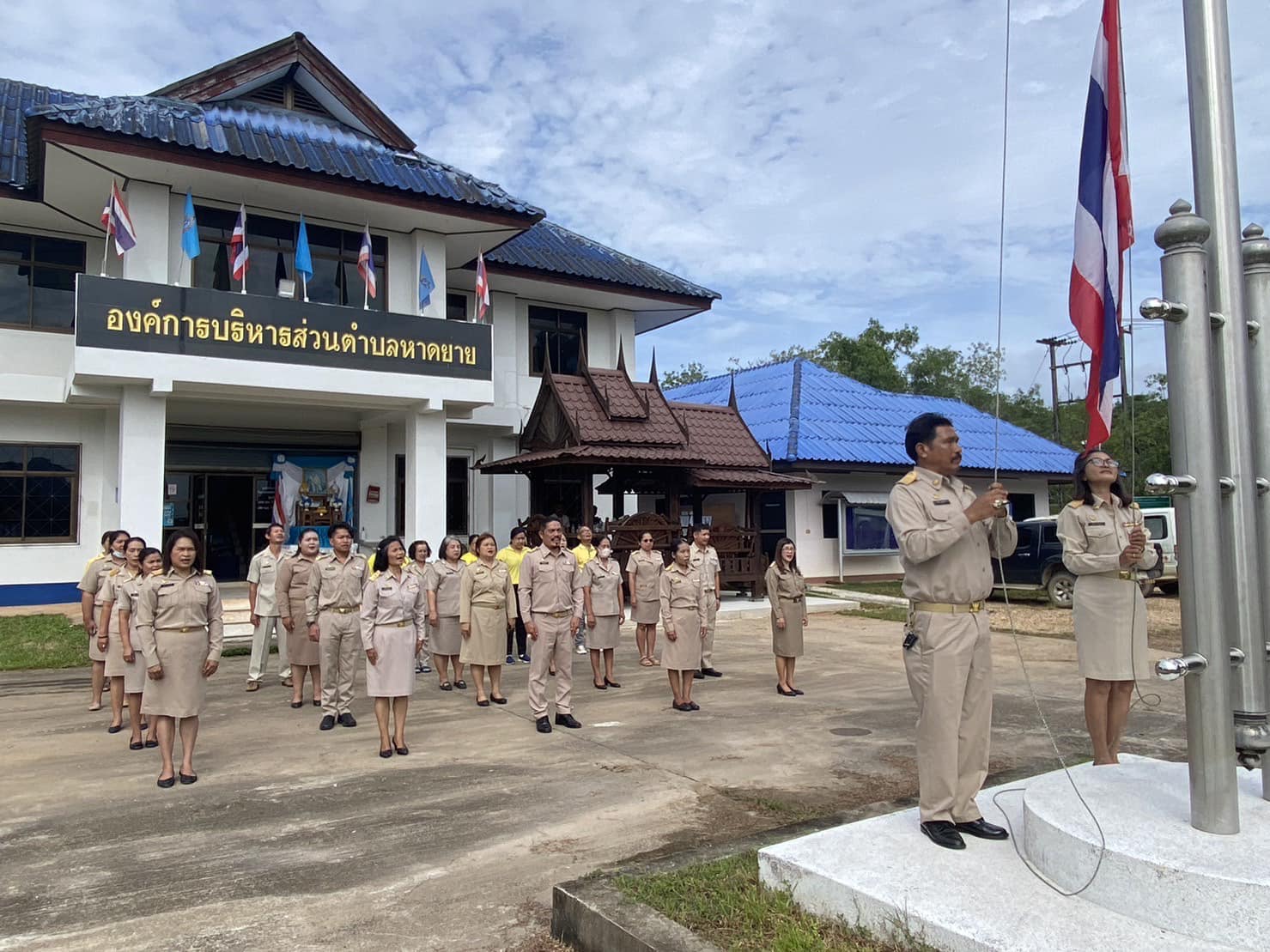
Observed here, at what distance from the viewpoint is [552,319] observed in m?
18.9

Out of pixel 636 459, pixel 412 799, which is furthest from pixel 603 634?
pixel 636 459

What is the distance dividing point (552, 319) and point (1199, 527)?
55.2 ft

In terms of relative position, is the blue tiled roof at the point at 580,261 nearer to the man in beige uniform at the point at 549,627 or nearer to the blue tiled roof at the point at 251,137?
the blue tiled roof at the point at 251,137

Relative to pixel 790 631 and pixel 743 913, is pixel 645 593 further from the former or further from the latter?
pixel 743 913

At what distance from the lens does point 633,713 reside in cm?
782

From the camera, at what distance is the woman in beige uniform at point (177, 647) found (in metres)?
5.61

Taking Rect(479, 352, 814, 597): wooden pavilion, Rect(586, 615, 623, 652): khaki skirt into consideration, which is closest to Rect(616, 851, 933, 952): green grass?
Rect(586, 615, 623, 652): khaki skirt

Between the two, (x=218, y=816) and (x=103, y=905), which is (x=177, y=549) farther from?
(x=103, y=905)

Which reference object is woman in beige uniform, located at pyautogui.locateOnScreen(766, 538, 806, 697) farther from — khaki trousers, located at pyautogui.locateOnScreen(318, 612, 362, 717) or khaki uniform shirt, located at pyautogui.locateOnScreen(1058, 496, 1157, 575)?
khaki trousers, located at pyautogui.locateOnScreen(318, 612, 362, 717)

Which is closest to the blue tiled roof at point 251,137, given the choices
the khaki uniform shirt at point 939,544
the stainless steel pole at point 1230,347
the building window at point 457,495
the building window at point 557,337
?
the building window at point 557,337

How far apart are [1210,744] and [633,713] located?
5508 millimetres

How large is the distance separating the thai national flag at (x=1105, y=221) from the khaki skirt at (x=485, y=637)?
5.90 meters

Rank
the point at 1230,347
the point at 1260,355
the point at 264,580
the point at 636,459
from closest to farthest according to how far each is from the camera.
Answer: the point at 1230,347 < the point at 1260,355 < the point at 264,580 < the point at 636,459

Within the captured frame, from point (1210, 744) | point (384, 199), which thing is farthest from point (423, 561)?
point (1210, 744)
